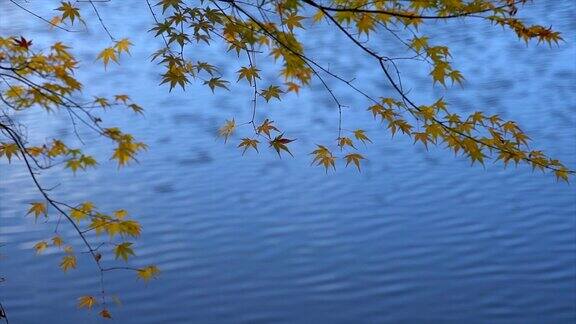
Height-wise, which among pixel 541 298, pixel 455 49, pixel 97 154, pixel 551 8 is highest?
pixel 551 8

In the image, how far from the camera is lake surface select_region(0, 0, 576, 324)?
22.5ft

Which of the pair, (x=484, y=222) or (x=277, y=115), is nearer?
(x=484, y=222)

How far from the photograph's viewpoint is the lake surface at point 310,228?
270 inches

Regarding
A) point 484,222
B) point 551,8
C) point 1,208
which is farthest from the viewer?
point 551,8

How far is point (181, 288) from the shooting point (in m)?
7.15

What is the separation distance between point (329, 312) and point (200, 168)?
371 cm

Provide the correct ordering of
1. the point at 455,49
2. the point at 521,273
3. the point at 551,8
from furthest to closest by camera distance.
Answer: the point at 551,8, the point at 455,49, the point at 521,273

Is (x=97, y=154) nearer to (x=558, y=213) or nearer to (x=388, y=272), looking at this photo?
(x=388, y=272)

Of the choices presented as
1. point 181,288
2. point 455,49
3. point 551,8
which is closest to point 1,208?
point 181,288

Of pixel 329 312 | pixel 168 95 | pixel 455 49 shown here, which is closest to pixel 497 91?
pixel 455 49

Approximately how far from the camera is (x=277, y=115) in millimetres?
12133

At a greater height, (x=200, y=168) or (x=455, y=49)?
(x=455, y=49)

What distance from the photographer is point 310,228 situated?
8211 mm

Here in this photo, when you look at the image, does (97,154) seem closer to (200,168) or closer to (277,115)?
(200,168)
